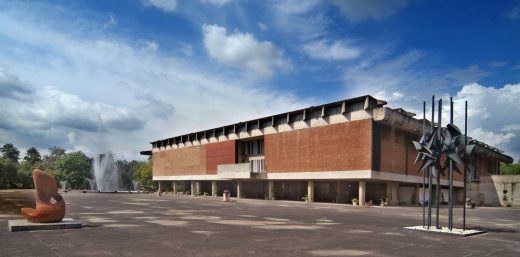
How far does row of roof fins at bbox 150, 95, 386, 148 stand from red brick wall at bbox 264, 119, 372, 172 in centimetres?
169

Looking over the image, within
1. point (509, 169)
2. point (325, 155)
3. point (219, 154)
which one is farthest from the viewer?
point (509, 169)

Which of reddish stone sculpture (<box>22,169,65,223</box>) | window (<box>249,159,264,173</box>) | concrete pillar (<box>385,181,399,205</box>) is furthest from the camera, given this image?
window (<box>249,159,264,173</box>)

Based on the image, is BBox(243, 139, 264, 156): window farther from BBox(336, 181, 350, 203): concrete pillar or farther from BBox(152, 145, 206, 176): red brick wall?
BBox(336, 181, 350, 203): concrete pillar

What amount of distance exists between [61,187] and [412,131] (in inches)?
4120

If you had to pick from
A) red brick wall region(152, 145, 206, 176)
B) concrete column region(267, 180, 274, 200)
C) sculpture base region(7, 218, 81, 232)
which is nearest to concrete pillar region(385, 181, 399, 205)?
concrete column region(267, 180, 274, 200)

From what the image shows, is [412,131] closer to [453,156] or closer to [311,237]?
[453,156]

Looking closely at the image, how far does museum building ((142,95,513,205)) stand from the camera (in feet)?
142

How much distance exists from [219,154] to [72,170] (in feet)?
224

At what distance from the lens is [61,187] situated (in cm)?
11756

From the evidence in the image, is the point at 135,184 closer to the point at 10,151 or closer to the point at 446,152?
the point at 10,151

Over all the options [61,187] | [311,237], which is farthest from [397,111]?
[61,187]

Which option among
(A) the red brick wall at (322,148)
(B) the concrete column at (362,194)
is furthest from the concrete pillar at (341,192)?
(B) the concrete column at (362,194)

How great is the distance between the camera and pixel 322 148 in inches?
1870

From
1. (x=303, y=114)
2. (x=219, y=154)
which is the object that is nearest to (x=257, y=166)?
(x=219, y=154)
